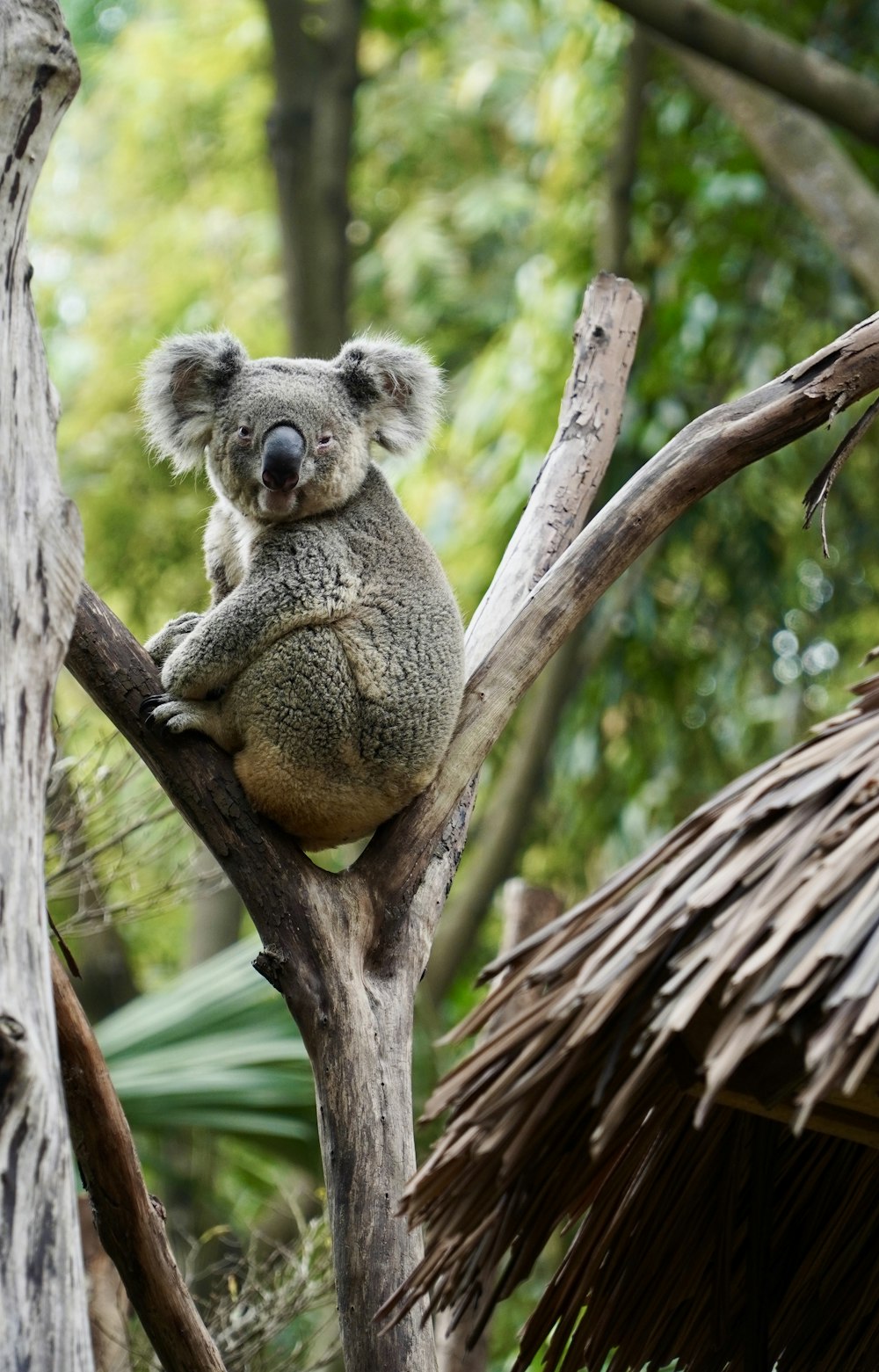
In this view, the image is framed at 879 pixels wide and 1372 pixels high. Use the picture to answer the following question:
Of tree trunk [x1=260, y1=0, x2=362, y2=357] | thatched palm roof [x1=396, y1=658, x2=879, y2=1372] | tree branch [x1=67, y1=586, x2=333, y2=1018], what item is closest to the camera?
thatched palm roof [x1=396, y1=658, x2=879, y2=1372]

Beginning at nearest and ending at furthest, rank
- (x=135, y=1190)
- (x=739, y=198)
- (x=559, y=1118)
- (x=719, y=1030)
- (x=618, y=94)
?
(x=719, y=1030) → (x=559, y=1118) → (x=135, y=1190) → (x=739, y=198) → (x=618, y=94)

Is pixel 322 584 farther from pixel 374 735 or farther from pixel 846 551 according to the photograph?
pixel 846 551

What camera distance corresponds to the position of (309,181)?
6.73m

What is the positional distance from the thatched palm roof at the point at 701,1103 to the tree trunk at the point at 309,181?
5.04 meters

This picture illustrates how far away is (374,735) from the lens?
9.21ft

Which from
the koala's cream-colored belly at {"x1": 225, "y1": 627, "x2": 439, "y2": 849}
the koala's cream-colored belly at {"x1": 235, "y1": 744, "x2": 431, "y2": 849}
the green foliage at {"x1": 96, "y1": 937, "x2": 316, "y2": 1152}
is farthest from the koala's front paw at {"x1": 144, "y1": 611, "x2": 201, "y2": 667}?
the green foliage at {"x1": 96, "y1": 937, "x2": 316, "y2": 1152}

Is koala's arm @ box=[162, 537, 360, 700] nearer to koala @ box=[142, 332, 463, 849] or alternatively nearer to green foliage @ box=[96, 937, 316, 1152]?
koala @ box=[142, 332, 463, 849]

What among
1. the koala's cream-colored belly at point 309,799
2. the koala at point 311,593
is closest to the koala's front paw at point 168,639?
the koala at point 311,593

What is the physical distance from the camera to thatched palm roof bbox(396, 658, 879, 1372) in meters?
1.54

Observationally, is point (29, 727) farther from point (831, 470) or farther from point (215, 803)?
point (831, 470)

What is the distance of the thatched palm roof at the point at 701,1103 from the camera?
154 cm

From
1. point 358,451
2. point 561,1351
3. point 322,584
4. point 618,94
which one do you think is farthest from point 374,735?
point 618,94

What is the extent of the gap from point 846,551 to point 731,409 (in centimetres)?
407

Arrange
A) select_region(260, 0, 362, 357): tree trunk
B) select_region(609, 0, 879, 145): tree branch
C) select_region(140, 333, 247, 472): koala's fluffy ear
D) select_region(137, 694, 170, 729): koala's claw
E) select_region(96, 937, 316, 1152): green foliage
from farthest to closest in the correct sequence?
select_region(260, 0, 362, 357): tree trunk
select_region(609, 0, 879, 145): tree branch
select_region(96, 937, 316, 1152): green foliage
select_region(140, 333, 247, 472): koala's fluffy ear
select_region(137, 694, 170, 729): koala's claw
